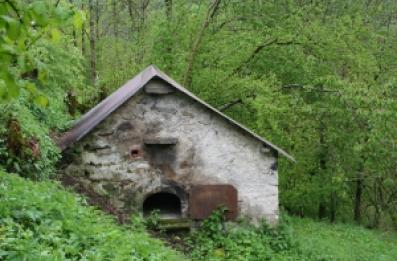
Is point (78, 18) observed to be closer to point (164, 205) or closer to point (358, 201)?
point (164, 205)

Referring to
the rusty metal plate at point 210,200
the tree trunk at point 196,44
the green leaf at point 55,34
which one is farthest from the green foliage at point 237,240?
the green leaf at point 55,34

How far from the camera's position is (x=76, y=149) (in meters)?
11.5

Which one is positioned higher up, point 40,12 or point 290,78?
point 290,78

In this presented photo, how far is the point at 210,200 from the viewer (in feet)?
38.5

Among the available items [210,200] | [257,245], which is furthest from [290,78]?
[257,245]

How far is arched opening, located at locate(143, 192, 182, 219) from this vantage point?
1251 centimetres

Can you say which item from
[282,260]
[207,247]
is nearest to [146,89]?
[207,247]

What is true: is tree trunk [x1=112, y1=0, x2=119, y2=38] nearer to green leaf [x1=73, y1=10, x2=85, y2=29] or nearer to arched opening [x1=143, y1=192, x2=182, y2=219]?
arched opening [x1=143, y1=192, x2=182, y2=219]

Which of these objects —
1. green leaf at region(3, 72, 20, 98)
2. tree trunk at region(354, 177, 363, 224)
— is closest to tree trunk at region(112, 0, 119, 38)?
tree trunk at region(354, 177, 363, 224)

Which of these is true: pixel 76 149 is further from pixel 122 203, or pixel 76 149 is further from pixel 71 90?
pixel 71 90

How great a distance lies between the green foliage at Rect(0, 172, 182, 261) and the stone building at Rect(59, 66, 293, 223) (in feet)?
13.4

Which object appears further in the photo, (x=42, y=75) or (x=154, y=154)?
(x=154, y=154)

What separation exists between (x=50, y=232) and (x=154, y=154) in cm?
608

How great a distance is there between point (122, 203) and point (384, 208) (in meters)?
15.6
